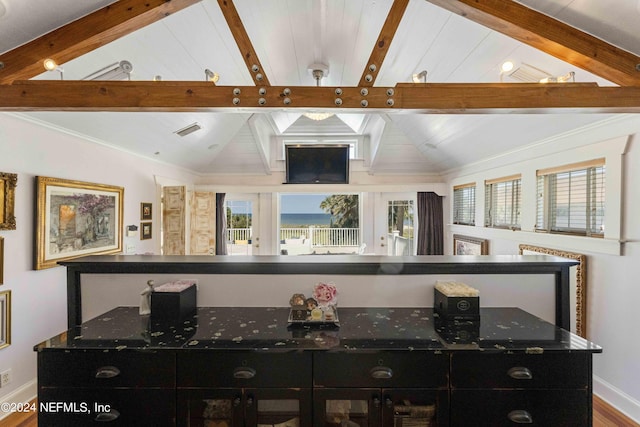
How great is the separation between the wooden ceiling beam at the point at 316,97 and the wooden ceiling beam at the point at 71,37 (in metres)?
0.11

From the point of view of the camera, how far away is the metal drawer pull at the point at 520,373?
1.23m

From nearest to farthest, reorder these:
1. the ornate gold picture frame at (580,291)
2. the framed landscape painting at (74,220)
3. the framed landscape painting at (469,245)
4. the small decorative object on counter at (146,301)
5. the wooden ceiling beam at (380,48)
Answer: the small decorative object on counter at (146,301) < the wooden ceiling beam at (380,48) < the framed landscape painting at (74,220) < the ornate gold picture frame at (580,291) < the framed landscape painting at (469,245)

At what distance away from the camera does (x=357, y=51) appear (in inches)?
118

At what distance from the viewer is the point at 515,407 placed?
4.08ft

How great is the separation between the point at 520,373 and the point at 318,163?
13.7 feet

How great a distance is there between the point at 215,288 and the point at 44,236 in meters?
1.81

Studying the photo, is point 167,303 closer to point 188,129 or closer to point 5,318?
point 5,318

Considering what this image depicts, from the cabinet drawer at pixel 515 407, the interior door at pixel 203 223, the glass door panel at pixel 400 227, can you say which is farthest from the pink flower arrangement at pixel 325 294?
the glass door panel at pixel 400 227

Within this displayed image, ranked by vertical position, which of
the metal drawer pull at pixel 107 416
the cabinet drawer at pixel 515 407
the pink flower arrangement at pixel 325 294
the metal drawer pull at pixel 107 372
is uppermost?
the pink flower arrangement at pixel 325 294

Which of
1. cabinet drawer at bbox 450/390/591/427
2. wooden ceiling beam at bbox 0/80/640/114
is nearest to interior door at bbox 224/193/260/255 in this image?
wooden ceiling beam at bbox 0/80/640/114

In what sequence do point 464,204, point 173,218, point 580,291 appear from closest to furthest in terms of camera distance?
point 580,291, point 173,218, point 464,204

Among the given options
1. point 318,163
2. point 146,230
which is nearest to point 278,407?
point 146,230

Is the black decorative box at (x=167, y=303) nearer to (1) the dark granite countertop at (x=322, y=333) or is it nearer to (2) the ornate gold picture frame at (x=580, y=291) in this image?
(1) the dark granite countertop at (x=322, y=333)

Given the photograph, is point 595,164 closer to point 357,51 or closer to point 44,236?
point 357,51
